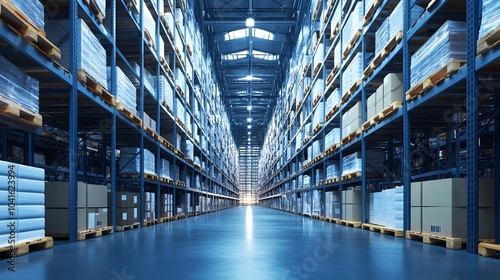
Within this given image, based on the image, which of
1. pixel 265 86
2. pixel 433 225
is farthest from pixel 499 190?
pixel 265 86

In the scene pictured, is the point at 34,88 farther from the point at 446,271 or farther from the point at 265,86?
the point at 265,86

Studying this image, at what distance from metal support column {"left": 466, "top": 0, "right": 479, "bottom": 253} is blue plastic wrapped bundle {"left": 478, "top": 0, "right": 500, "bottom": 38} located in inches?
4.9

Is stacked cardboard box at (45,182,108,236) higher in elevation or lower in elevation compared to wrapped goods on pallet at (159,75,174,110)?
lower

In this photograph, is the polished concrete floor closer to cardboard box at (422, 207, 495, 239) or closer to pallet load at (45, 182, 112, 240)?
cardboard box at (422, 207, 495, 239)

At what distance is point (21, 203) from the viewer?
4.37 metres

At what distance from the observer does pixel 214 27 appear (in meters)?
21.0

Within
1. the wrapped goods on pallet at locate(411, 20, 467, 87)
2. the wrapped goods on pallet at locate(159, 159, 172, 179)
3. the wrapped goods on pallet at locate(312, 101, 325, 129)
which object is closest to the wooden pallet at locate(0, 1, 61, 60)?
the wrapped goods on pallet at locate(411, 20, 467, 87)

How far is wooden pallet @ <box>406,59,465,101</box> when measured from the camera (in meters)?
4.84

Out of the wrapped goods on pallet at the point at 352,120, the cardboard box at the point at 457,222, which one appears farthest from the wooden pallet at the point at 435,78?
the wrapped goods on pallet at the point at 352,120

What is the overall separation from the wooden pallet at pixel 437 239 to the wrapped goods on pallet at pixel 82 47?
4992 millimetres

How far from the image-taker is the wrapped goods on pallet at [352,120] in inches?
360

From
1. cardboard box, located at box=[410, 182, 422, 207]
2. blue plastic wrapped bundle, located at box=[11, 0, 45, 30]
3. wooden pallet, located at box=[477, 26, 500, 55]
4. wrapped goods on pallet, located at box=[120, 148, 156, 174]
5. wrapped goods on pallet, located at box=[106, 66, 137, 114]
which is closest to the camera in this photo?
wooden pallet, located at box=[477, 26, 500, 55]

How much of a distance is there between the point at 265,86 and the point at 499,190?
25153 mm

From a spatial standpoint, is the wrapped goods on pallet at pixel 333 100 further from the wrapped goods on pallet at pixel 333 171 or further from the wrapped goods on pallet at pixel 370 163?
the wrapped goods on pallet at pixel 370 163
